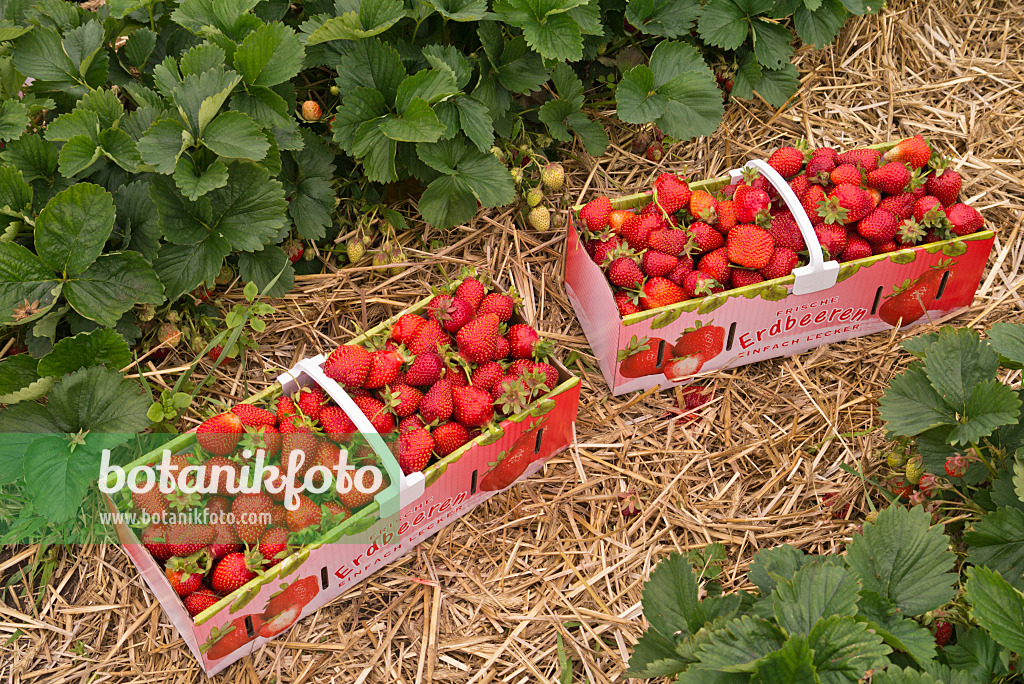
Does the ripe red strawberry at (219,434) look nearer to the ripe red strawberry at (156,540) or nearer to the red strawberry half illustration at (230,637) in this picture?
the ripe red strawberry at (156,540)

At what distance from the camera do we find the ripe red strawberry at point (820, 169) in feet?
8.08

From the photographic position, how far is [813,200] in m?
2.40

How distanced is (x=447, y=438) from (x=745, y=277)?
0.94m

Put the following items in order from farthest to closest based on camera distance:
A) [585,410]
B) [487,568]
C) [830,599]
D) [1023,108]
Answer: [1023,108] → [585,410] → [487,568] → [830,599]

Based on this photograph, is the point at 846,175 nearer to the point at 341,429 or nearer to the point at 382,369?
the point at 382,369

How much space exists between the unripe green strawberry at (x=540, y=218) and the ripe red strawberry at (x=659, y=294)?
0.47 m

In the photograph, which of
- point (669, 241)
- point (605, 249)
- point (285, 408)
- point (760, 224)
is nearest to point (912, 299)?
point (760, 224)

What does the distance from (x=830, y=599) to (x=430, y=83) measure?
155 centimetres

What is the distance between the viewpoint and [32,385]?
1939mm

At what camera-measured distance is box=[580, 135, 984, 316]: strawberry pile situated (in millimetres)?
2277

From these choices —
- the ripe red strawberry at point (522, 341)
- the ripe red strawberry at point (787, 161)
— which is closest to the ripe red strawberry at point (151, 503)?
→ the ripe red strawberry at point (522, 341)

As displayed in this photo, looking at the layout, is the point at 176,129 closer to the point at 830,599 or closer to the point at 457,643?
the point at 457,643

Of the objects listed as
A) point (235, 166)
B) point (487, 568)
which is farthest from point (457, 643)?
point (235, 166)

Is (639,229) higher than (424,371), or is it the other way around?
(639,229)
